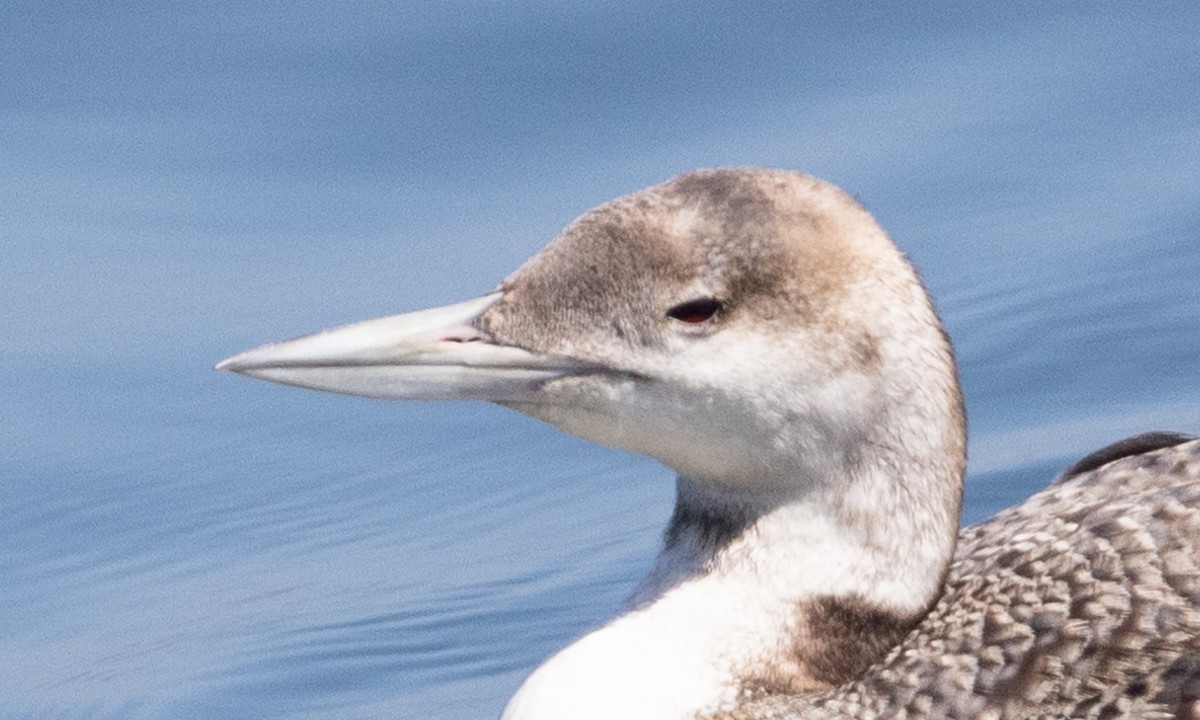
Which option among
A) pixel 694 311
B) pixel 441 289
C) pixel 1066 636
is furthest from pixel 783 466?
pixel 441 289

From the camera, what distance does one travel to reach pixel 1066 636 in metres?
4.99

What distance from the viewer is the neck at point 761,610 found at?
197 inches

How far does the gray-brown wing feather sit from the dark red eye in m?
0.70

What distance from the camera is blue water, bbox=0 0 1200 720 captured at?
6.99m

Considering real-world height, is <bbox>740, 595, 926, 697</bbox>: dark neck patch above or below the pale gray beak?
below

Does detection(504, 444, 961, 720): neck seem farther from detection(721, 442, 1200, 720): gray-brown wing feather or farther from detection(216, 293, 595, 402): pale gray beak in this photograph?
detection(216, 293, 595, 402): pale gray beak

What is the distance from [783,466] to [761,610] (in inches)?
11.1

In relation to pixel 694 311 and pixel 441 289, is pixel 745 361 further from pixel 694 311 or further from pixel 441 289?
pixel 441 289

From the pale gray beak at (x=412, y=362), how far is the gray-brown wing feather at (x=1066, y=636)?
72cm

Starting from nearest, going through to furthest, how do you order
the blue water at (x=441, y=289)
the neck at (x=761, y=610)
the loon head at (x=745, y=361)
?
1. the loon head at (x=745, y=361)
2. the neck at (x=761, y=610)
3. the blue water at (x=441, y=289)

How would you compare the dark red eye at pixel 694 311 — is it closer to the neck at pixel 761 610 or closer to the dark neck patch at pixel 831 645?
the neck at pixel 761 610

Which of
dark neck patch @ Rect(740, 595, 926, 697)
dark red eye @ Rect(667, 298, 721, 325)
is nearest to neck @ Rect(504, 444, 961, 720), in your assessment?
dark neck patch @ Rect(740, 595, 926, 697)

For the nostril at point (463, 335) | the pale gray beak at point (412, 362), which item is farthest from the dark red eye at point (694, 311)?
the nostril at point (463, 335)

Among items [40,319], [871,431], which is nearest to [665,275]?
[871,431]
